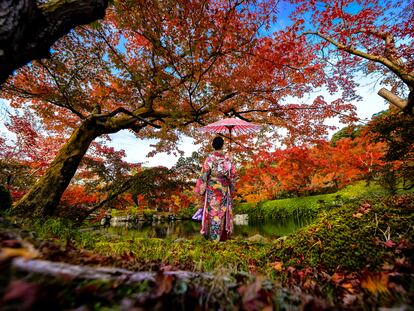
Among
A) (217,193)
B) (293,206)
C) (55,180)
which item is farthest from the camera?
(293,206)

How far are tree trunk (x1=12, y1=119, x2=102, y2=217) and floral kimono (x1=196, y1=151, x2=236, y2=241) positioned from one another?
3.14 metres

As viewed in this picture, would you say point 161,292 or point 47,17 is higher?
point 47,17

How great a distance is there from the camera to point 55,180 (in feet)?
15.5

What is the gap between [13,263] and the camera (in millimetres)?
532

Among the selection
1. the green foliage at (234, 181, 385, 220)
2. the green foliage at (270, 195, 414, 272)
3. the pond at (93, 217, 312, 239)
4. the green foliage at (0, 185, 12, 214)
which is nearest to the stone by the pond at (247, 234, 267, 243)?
the pond at (93, 217, 312, 239)

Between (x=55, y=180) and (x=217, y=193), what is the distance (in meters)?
3.69

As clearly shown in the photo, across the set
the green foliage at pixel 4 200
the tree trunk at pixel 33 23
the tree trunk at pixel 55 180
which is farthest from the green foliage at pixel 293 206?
the tree trunk at pixel 33 23

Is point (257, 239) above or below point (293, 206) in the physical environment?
below

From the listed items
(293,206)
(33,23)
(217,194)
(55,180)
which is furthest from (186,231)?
(33,23)

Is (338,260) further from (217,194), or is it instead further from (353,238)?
(217,194)

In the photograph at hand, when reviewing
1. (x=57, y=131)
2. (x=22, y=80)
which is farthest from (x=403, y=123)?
(x=57, y=131)

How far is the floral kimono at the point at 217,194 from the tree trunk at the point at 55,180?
314 centimetres

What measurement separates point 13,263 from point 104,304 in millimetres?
254

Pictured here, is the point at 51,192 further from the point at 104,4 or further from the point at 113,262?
the point at 113,262
